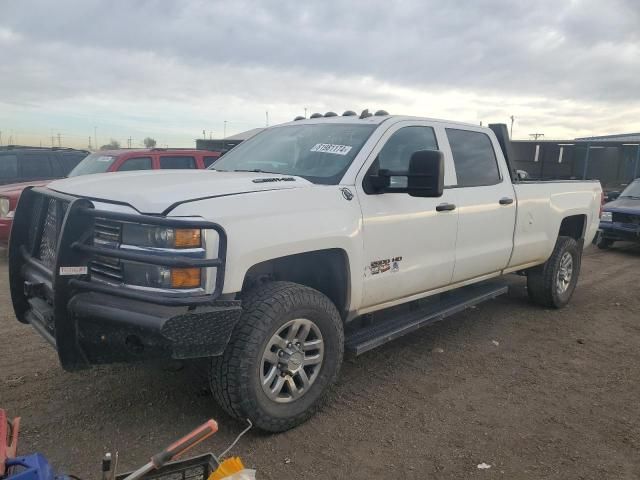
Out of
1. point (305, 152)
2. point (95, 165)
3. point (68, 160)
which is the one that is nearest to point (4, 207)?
point (95, 165)

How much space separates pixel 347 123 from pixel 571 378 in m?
2.62

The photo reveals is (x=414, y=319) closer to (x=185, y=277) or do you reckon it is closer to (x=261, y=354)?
(x=261, y=354)

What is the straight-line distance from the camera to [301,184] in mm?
3508

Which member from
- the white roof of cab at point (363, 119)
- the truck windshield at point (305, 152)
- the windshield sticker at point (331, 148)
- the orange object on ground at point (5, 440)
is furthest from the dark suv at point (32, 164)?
the orange object on ground at point (5, 440)

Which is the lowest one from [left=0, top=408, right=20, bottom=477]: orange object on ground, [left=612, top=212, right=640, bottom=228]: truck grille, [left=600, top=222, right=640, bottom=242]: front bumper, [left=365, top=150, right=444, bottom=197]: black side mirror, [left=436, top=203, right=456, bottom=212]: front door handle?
[left=600, top=222, right=640, bottom=242]: front bumper

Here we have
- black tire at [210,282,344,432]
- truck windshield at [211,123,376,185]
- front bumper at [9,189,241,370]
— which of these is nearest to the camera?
front bumper at [9,189,241,370]

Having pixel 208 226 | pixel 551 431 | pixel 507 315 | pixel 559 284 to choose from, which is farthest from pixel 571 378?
pixel 208 226

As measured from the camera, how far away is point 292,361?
3.29m

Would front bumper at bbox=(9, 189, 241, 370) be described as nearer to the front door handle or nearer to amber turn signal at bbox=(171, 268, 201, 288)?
amber turn signal at bbox=(171, 268, 201, 288)

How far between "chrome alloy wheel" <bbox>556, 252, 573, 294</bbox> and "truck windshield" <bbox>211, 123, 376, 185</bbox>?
3.36m

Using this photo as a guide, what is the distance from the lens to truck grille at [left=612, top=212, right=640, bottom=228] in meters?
10.4

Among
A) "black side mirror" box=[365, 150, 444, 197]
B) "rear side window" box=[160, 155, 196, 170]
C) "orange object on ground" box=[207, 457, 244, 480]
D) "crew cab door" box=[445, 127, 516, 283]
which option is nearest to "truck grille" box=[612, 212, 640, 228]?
"crew cab door" box=[445, 127, 516, 283]

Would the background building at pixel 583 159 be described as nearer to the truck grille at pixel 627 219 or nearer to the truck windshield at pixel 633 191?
the truck windshield at pixel 633 191

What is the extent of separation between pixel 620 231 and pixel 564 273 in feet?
16.7
